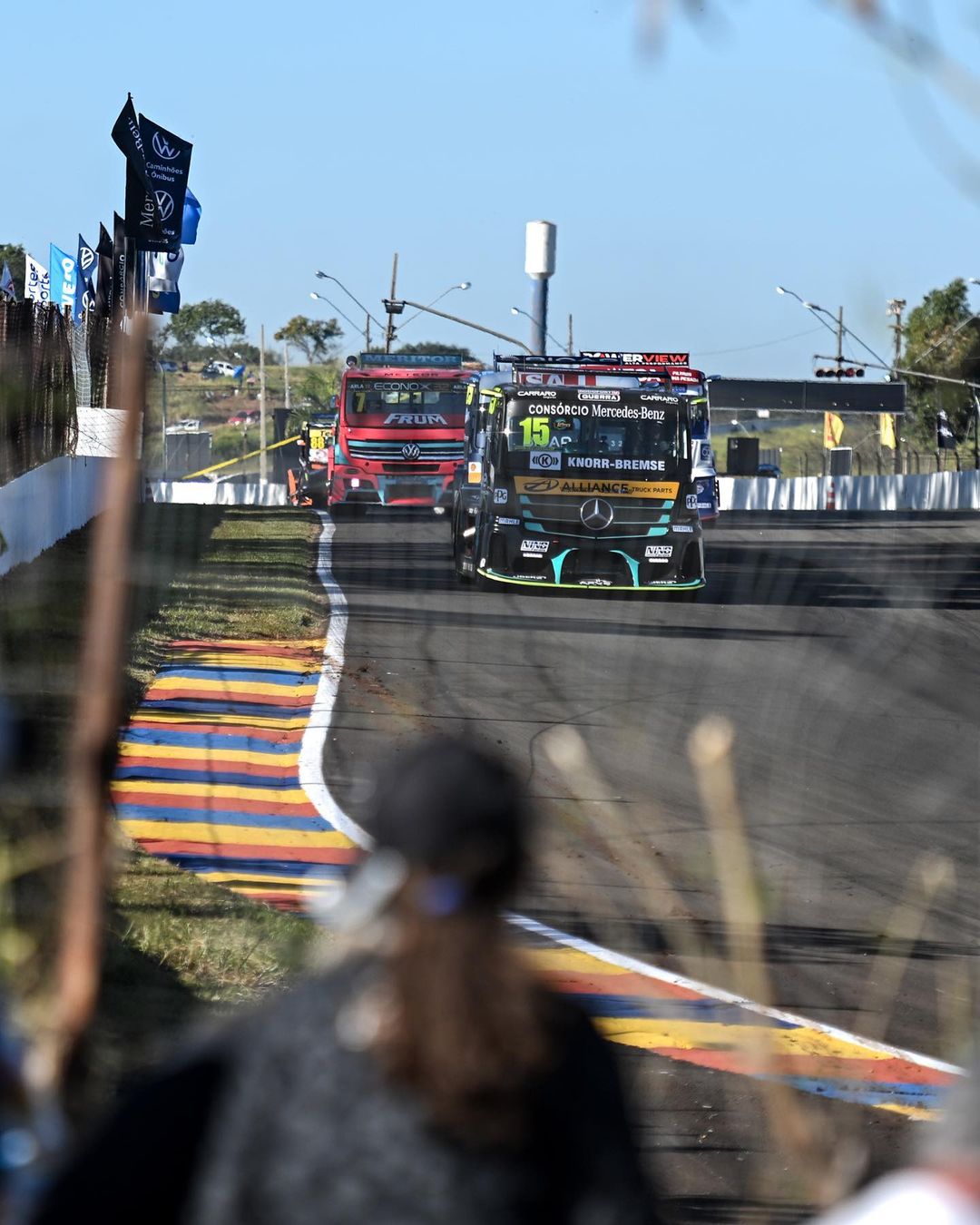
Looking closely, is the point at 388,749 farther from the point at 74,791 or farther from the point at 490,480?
the point at 74,791

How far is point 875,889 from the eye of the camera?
869 cm

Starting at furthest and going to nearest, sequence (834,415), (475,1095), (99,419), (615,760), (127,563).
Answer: (834,415), (99,419), (615,760), (475,1095), (127,563)

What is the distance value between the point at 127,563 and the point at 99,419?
1747 cm

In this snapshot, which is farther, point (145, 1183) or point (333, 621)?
point (333, 621)

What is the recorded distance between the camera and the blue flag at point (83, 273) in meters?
26.2

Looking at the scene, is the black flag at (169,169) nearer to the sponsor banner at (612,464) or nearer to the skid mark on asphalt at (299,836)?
the skid mark on asphalt at (299,836)

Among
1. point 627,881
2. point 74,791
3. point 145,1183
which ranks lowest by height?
point 627,881

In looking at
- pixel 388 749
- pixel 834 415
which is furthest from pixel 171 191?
pixel 834 415

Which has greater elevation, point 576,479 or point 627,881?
point 576,479

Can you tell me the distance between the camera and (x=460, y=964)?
5.97 ft

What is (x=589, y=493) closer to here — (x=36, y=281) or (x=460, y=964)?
(x=36, y=281)

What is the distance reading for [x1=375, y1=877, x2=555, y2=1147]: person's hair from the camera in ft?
5.91

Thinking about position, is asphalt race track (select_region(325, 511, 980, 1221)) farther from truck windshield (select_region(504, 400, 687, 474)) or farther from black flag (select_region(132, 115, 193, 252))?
black flag (select_region(132, 115, 193, 252))

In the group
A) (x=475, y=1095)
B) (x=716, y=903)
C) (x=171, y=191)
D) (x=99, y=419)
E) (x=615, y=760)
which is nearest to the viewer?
(x=475, y=1095)
